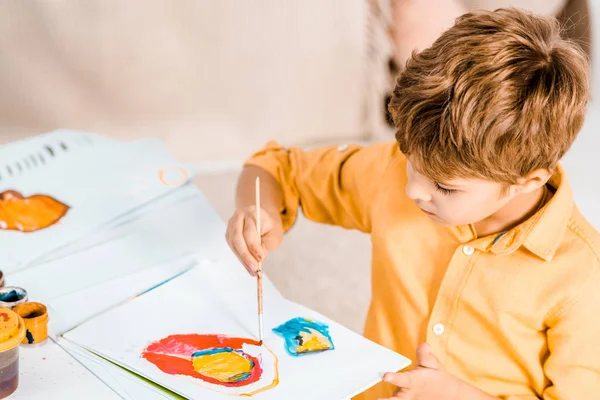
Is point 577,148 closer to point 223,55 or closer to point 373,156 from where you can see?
point 373,156

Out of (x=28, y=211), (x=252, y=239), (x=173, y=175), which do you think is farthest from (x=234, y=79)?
(x=252, y=239)

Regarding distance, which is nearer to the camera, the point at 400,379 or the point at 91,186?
the point at 400,379

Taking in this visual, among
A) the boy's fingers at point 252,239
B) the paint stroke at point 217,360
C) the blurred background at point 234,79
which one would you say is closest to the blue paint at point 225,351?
the paint stroke at point 217,360

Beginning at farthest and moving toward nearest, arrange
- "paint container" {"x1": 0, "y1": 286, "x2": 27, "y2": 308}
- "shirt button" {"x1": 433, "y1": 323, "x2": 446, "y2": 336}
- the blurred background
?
1. the blurred background
2. "shirt button" {"x1": 433, "y1": 323, "x2": 446, "y2": 336}
3. "paint container" {"x1": 0, "y1": 286, "x2": 27, "y2": 308}

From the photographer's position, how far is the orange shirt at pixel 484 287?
784 mm

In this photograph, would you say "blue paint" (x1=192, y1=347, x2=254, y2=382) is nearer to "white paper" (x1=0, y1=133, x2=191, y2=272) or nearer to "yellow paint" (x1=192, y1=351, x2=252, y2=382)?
"yellow paint" (x1=192, y1=351, x2=252, y2=382)

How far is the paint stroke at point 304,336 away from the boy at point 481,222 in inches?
3.0

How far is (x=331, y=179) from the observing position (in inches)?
39.7

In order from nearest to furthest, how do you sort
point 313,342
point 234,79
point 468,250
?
1. point 313,342
2. point 468,250
3. point 234,79

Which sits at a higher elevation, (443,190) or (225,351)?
(443,190)

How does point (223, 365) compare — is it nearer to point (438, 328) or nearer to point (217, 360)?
point (217, 360)

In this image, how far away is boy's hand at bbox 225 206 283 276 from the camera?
2.63 feet

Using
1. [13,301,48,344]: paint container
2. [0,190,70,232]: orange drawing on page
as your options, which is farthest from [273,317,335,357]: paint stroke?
[0,190,70,232]: orange drawing on page

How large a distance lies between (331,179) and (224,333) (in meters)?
0.33
